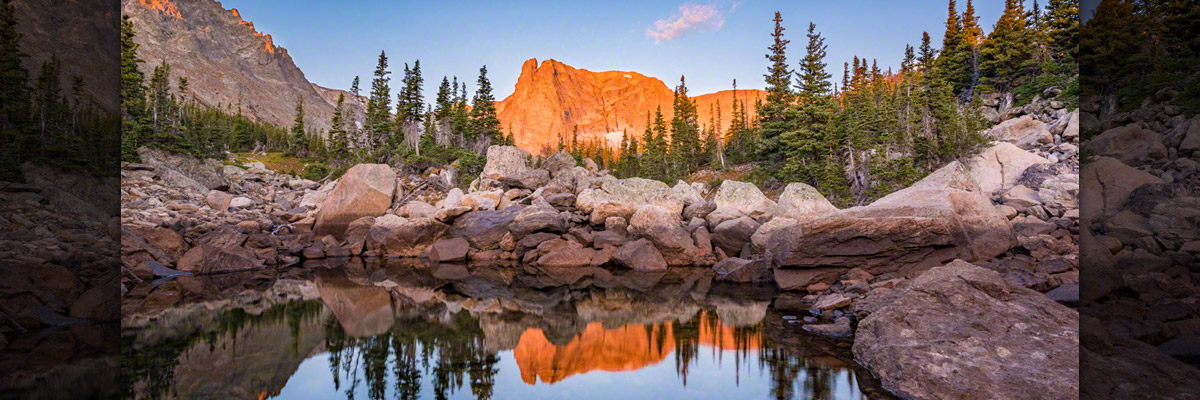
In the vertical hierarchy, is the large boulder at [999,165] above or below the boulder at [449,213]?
above

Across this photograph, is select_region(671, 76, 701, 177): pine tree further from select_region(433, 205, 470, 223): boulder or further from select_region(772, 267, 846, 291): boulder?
select_region(772, 267, 846, 291): boulder

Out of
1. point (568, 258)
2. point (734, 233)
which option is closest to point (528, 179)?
point (568, 258)

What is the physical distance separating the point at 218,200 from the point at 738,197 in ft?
94.3

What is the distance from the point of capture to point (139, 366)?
7520 mm

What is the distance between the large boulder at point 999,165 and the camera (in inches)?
813

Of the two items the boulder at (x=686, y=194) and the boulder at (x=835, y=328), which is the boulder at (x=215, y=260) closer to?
the boulder at (x=835, y=328)

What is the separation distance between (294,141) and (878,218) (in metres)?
70.2

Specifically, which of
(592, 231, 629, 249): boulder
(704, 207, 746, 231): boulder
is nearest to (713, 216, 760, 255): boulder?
(704, 207, 746, 231): boulder

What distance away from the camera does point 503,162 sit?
3872cm

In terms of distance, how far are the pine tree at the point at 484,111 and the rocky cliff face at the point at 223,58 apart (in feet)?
230

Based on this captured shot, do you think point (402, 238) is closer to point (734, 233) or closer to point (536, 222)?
point (536, 222)

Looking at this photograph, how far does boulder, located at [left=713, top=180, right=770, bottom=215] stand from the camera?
25077 mm

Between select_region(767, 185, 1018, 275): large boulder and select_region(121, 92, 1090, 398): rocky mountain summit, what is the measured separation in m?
0.04

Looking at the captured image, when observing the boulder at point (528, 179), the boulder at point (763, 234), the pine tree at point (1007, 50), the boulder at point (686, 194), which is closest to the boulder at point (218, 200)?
the boulder at point (528, 179)
